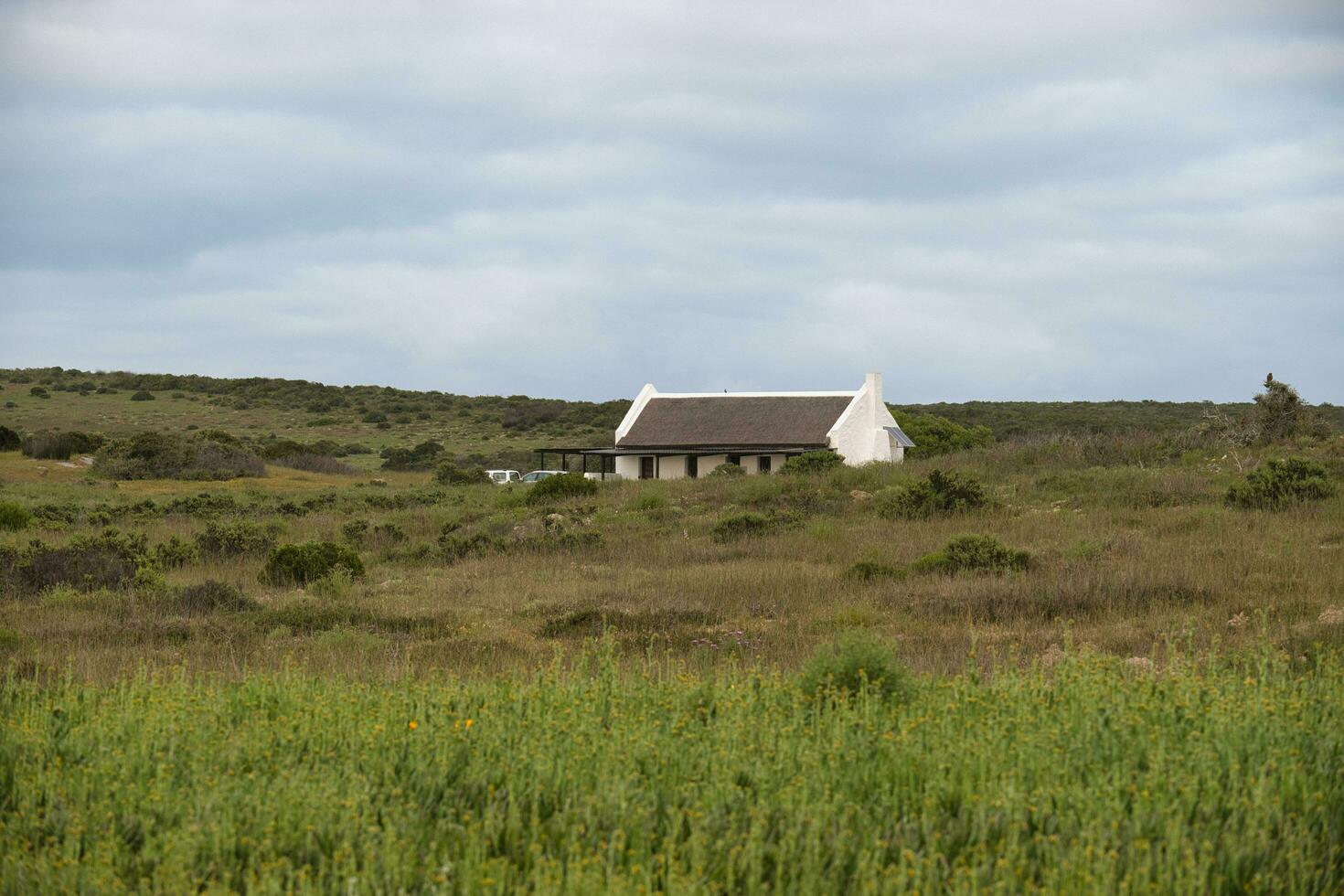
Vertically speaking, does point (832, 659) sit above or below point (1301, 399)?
below

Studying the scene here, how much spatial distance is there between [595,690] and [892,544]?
12.7 meters

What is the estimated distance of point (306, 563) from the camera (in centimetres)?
1858

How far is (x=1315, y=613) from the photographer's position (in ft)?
41.8

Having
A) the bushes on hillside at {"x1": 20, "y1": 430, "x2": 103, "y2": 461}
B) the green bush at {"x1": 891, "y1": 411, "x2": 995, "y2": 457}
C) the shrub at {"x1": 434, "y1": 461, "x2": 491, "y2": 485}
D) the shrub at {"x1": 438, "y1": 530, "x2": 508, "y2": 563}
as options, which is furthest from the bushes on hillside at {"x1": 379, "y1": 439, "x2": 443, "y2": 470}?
the shrub at {"x1": 438, "y1": 530, "x2": 508, "y2": 563}

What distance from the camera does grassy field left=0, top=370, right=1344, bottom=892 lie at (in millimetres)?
5082

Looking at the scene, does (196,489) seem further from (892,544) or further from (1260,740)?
(1260,740)

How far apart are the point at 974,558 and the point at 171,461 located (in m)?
33.3

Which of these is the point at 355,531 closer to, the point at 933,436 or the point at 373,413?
the point at 933,436

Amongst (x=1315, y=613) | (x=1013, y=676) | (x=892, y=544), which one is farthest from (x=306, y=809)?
(x=892, y=544)

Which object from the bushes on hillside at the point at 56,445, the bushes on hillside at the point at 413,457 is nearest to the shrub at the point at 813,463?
the bushes on hillside at the point at 413,457

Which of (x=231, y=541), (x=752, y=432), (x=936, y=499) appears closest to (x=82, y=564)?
(x=231, y=541)

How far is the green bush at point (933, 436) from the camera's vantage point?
49125 millimetres

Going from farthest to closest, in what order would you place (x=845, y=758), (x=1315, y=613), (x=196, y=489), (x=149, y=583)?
(x=196, y=489), (x=149, y=583), (x=1315, y=613), (x=845, y=758)

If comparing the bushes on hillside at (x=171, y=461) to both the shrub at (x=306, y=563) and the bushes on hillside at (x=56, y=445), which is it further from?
the shrub at (x=306, y=563)
